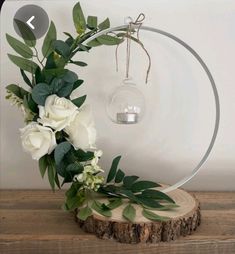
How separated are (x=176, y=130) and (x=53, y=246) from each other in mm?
409

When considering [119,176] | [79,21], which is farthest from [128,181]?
[79,21]

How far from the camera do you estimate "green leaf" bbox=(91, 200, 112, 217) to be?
64 cm

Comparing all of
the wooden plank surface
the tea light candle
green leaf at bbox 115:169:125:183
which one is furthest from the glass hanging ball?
the wooden plank surface

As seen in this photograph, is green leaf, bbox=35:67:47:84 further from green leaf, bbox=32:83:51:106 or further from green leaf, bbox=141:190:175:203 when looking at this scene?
green leaf, bbox=141:190:175:203

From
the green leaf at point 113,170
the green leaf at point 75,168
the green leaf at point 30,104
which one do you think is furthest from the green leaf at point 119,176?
the green leaf at point 30,104

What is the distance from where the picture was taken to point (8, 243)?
1.99 ft

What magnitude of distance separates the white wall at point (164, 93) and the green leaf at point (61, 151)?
0.70ft

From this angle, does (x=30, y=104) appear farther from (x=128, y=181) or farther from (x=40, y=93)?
(x=128, y=181)

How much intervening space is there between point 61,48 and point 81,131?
0.16 metres

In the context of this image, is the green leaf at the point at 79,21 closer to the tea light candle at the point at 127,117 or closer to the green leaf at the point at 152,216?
the tea light candle at the point at 127,117

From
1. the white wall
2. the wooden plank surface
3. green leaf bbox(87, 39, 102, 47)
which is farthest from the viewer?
the white wall

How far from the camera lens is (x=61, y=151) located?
660 millimetres

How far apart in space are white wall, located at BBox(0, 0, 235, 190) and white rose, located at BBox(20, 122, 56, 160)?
0.24 metres

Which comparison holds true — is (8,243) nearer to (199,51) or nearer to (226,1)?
(199,51)
